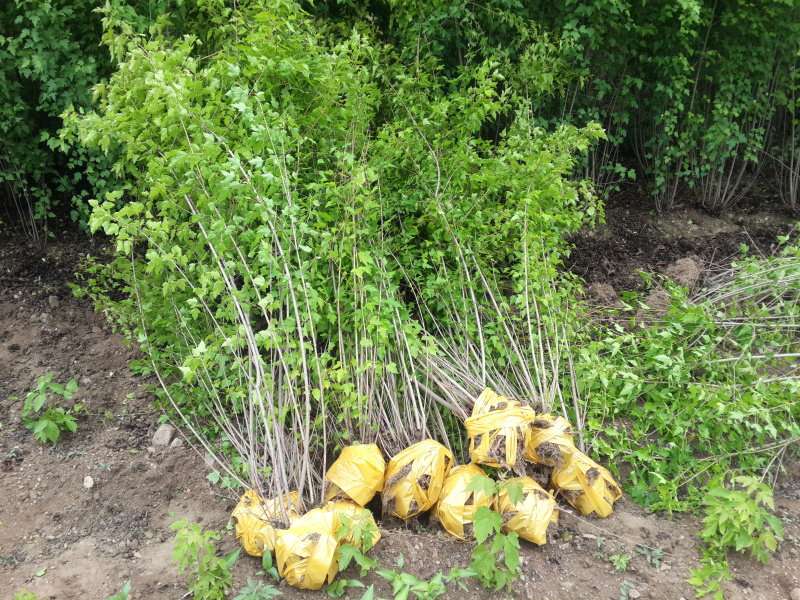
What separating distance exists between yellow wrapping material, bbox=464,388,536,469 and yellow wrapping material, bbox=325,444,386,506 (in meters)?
0.46

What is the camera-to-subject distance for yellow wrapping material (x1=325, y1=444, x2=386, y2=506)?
251cm

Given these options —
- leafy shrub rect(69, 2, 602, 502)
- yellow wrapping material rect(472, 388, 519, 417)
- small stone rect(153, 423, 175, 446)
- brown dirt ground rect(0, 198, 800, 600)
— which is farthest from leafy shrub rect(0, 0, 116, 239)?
yellow wrapping material rect(472, 388, 519, 417)

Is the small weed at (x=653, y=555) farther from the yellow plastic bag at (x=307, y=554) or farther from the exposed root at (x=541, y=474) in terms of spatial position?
the yellow plastic bag at (x=307, y=554)

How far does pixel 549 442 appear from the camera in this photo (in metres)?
2.65

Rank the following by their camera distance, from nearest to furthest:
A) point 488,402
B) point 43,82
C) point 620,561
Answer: point 620,561
point 488,402
point 43,82

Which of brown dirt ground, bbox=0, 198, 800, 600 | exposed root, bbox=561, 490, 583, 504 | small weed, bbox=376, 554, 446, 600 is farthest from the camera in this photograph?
exposed root, bbox=561, 490, 583, 504

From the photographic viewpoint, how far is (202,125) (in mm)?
2479

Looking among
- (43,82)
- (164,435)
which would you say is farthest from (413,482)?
(43,82)

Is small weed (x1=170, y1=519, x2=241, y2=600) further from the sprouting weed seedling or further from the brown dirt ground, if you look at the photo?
the sprouting weed seedling

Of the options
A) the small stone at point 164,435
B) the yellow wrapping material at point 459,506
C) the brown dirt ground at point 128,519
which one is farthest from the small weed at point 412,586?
the small stone at point 164,435

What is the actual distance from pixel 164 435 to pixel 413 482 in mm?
1510

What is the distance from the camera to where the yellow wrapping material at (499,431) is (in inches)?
99.7

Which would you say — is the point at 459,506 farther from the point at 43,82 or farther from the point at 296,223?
the point at 43,82

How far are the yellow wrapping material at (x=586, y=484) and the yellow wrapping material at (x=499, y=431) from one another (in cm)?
23
